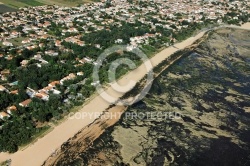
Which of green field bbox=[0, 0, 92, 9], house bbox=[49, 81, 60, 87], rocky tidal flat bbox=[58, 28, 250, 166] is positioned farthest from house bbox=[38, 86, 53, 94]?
green field bbox=[0, 0, 92, 9]

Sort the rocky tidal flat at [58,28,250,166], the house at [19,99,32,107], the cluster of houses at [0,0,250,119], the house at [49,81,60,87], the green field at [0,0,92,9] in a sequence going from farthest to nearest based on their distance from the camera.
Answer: the green field at [0,0,92,9] → the cluster of houses at [0,0,250,119] → the house at [49,81,60,87] → the house at [19,99,32,107] → the rocky tidal flat at [58,28,250,166]

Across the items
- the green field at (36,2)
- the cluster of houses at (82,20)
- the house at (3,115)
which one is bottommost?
the green field at (36,2)

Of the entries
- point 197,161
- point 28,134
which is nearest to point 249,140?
point 197,161

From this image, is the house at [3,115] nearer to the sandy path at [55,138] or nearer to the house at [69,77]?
the sandy path at [55,138]

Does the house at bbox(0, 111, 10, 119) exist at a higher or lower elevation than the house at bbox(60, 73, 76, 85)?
higher

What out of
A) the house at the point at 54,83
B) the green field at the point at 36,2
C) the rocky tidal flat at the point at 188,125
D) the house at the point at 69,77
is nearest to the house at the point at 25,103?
the house at the point at 54,83

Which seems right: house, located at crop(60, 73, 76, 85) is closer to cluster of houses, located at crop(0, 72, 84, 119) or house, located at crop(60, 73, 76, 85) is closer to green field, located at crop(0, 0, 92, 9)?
cluster of houses, located at crop(0, 72, 84, 119)
